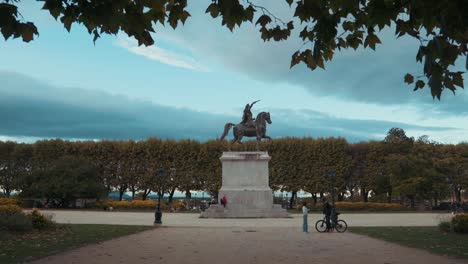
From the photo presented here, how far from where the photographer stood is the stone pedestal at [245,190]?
117 ft

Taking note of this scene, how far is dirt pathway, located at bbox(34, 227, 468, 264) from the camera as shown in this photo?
1216cm

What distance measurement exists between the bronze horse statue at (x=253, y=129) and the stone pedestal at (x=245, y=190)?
1.67 meters

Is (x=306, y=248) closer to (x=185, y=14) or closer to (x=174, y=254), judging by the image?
(x=174, y=254)

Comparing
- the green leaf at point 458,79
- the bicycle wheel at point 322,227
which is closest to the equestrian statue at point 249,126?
the bicycle wheel at point 322,227

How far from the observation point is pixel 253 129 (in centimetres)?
3891

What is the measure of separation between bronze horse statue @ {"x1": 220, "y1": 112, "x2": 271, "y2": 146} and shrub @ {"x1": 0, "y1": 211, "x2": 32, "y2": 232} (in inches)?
844

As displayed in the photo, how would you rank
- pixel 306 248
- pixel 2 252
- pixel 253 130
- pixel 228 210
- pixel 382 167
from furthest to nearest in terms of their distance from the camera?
pixel 382 167 < pixel 253 130 < pixel 228 210 < pixel 306 248 < pixel 2 252

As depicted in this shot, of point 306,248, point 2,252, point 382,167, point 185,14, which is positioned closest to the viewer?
point 185,14

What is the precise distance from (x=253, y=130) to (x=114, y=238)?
2217 centimetres

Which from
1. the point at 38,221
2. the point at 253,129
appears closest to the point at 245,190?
the point at 253,129

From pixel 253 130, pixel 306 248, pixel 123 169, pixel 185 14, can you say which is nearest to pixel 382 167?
pixel 253 130

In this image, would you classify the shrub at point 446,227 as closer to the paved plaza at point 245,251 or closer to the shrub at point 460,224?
the shrub at point 460,224

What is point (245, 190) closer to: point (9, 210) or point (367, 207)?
point (9, 210)

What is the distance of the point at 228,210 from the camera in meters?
35.7
